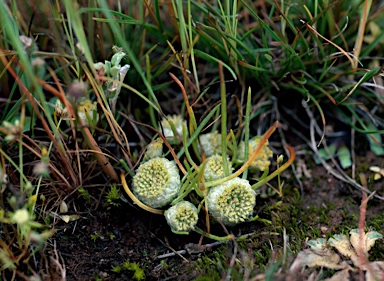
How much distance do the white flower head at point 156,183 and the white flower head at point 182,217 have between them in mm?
49

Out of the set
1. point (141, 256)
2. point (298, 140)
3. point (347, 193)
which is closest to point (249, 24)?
point (298, 140)

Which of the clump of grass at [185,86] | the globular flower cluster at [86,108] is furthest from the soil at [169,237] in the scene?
the globular flower cluster at [86,108]

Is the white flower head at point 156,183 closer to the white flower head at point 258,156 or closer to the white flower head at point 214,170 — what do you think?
the white flower head at point 214,170

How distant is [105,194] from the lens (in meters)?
1.43

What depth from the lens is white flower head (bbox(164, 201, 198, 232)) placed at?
1.28 m

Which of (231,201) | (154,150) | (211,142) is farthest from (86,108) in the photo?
(231,201)

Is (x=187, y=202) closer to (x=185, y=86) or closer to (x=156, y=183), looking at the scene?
(x=156, y=183)

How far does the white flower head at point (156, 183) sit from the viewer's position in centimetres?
132

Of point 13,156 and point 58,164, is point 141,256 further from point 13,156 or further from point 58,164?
point 13,156

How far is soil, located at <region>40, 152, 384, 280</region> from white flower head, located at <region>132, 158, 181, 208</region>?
0.09 m

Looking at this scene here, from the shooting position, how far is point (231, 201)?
1.31 meters

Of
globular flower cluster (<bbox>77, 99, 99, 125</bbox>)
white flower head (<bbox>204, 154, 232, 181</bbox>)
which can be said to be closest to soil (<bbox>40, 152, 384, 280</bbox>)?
white flower head (<bbox>204, 154, 232, 181</bbox>)

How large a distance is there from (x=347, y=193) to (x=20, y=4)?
1.43m

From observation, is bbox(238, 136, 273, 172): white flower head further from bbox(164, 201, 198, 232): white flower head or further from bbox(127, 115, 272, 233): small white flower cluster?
bbox(164, 201, 198, 232): white flower head
